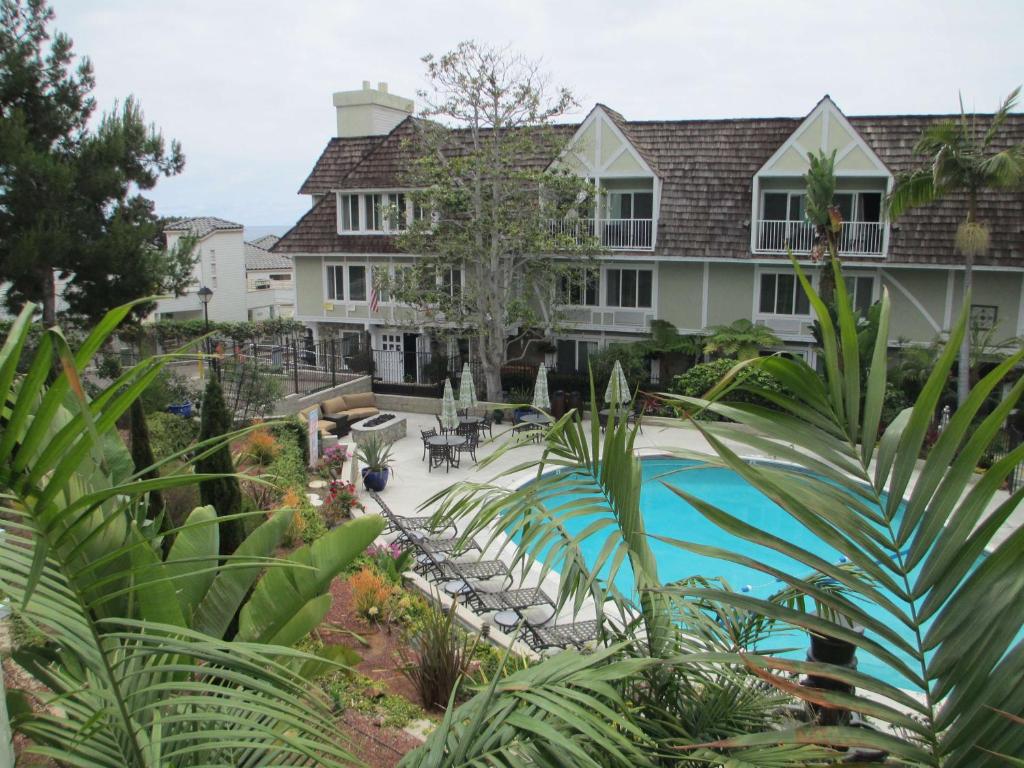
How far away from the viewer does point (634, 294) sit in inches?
1077

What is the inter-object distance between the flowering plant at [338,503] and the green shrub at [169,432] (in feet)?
11.2

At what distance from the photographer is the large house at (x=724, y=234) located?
78.0 feet

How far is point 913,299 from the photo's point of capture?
79.5ft

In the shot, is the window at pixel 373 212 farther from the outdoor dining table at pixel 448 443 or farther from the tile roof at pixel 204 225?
the tile roof at pixel 204 225

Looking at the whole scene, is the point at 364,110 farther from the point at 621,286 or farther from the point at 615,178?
the point at 621,286

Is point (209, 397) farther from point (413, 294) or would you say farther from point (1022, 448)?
point (413, 294)

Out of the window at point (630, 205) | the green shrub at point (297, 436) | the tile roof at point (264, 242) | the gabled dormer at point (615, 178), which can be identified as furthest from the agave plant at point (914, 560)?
the tile roof at point (264, 242)

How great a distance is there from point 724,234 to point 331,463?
14.7m

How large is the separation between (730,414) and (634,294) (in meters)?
24.6

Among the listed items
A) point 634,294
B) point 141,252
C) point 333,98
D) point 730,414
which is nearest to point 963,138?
point 634,294

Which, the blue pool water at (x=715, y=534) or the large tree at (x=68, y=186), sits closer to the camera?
the blue pool water at (x=715, y=534)

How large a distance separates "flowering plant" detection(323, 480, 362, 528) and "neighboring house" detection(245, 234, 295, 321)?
35.7m

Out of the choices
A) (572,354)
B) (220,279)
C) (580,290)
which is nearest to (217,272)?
(220,279)

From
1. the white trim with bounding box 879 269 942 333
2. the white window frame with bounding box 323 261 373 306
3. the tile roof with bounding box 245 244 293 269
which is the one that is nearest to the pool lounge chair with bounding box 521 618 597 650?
the white trim with bounding box 879 269 942 333
